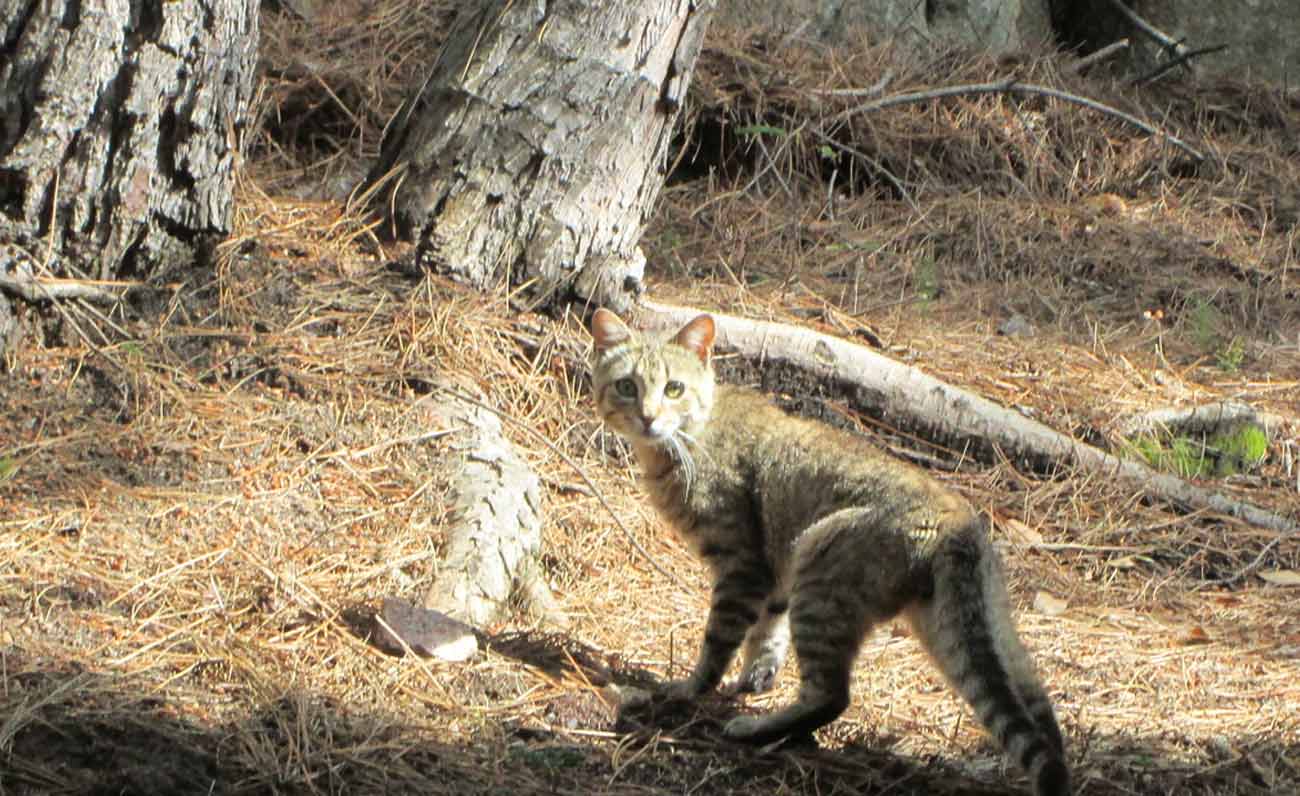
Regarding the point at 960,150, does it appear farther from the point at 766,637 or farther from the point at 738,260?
the point at 766,637

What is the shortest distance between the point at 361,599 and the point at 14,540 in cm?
98

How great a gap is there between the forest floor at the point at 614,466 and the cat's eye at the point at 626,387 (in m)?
0.69

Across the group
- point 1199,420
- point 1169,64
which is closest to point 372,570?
point 1199,420

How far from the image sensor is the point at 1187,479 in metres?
5.62

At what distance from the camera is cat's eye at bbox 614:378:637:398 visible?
440 cm

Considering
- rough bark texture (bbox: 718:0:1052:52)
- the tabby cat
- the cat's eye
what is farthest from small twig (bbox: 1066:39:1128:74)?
the cat's eye

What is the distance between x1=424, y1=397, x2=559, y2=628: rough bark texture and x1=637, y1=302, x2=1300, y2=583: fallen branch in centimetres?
107

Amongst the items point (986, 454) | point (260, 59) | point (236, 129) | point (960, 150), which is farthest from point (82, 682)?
point (960, 150)

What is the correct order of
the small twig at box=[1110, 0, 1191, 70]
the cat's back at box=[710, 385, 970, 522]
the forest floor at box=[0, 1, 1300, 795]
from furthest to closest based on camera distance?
the small twig at box=[1110, 0, 1191, 70], the cat's back at box=[710, 385, 970, 522], the forest floor at box=[0, 1, 1300, 795]

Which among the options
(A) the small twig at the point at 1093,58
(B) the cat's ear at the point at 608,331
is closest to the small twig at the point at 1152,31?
(A) the small twig at the point at 1093,58

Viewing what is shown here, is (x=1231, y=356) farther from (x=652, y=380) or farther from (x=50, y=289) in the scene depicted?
(x=50, y=289)

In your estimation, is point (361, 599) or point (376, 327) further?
point (376, 327)

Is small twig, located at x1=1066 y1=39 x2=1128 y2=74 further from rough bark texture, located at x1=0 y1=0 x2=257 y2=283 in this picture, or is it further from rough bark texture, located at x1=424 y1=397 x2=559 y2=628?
rough bark texture, located at x1=0 y1=0 x2=257 y2=283

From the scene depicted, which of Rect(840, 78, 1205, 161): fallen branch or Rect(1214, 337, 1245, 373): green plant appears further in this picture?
Rect(840, 78, 1205, 161): fallen branch
